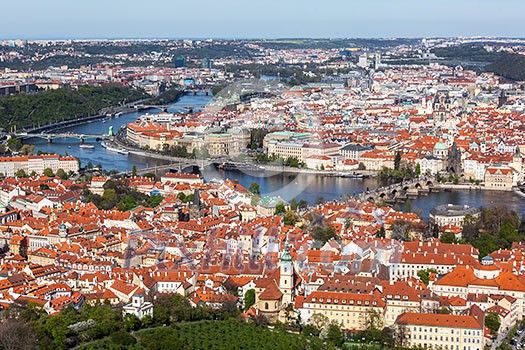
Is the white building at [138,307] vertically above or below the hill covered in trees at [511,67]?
above

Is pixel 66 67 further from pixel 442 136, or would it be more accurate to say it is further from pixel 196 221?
pixel 196 221

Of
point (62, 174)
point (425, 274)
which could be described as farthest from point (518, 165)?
point (425, 274)

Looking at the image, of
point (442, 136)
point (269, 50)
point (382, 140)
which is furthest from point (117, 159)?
point (269, 50)

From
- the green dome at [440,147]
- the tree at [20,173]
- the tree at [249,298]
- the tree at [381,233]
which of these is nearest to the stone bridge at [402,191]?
the green dome at [440,147]

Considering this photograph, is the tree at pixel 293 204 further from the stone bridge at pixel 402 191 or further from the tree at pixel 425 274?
the tree at pixel 425 274

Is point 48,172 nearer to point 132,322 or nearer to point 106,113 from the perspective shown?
point 132,322

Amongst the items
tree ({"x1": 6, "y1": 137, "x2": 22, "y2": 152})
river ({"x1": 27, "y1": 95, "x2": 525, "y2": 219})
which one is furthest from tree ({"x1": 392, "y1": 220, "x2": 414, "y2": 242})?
tree ({"x1": 6, "y1": 137, "x2": 22, "y2": 152})
